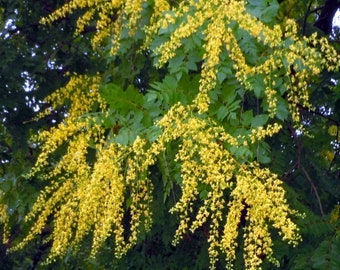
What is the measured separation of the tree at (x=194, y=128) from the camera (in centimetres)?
300

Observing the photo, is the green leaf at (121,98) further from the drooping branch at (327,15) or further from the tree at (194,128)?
the drooping branch at (327,15)

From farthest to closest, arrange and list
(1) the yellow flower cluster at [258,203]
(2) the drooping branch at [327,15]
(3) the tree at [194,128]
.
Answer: (2) the drooping branch at [327,15] → (3) the tree at [194,128] → (1) the yellow flower cluster at [258,203]

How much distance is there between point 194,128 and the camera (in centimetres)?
297

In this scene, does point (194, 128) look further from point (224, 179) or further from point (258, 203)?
point (258, 203)

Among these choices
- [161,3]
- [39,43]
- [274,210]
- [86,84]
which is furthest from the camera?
[39,43]

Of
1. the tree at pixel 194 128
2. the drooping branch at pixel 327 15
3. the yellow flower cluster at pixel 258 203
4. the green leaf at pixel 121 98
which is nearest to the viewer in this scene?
the yellow flower cluster at pixel 258 203

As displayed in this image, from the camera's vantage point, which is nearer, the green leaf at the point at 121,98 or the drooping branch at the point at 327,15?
the green leaf at the point at 121,98

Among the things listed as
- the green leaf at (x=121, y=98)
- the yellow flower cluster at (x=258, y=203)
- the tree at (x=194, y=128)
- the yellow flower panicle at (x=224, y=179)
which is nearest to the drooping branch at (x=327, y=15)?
the tree at (x=194, y=128)

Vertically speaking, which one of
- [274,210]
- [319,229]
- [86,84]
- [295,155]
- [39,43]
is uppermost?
[39,43]

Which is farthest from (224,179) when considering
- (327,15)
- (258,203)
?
(327,15)

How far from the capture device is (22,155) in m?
4.72

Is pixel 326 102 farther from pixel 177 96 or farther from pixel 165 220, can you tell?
pixel 177 96

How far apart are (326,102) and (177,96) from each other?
1703 mm

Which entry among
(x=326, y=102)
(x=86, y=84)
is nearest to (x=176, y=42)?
(x=86, y=84)
